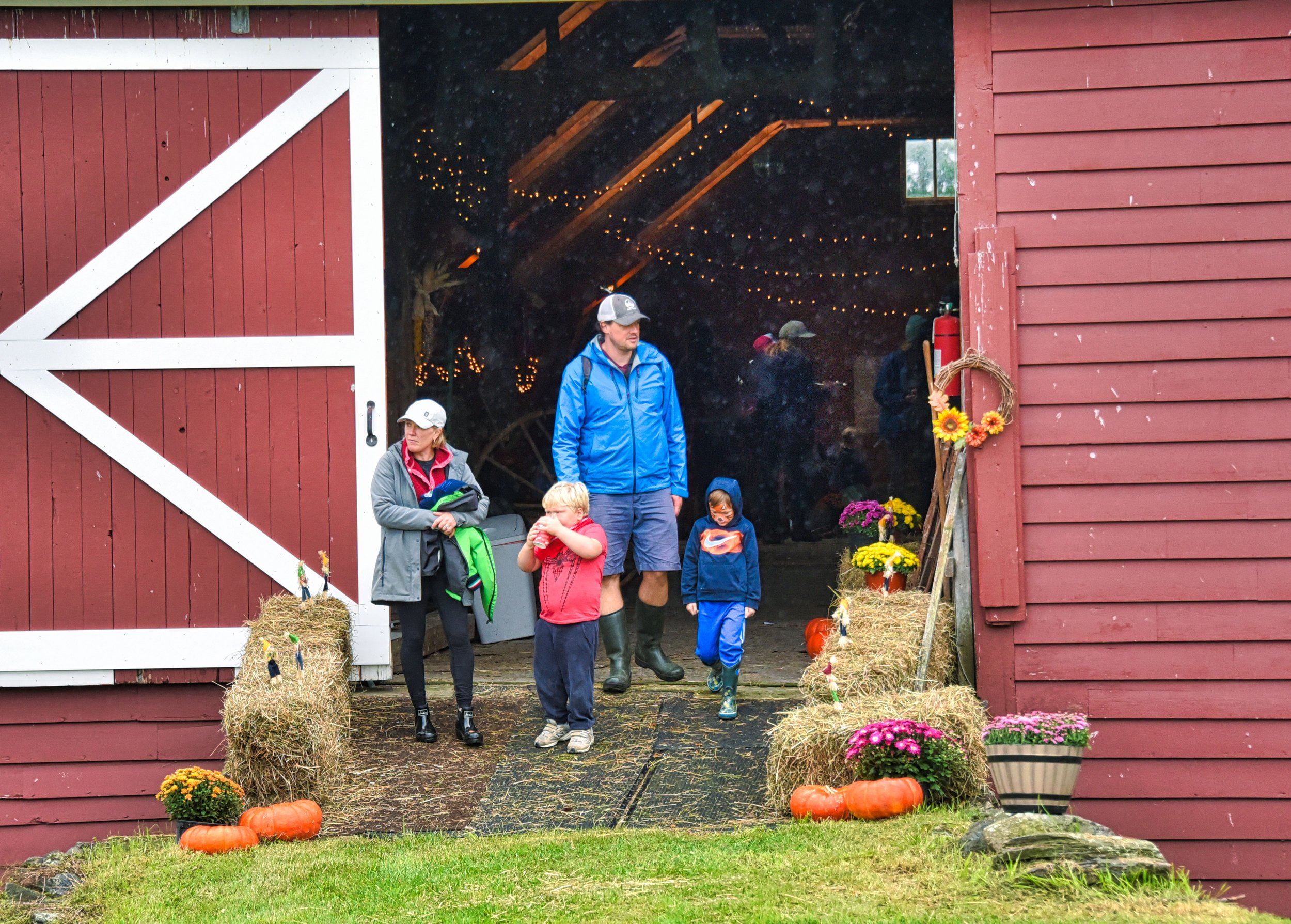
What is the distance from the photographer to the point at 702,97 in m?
9.99

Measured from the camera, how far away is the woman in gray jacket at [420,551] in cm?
569

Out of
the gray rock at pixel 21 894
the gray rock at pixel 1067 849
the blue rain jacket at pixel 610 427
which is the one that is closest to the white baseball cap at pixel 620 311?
the blue rain jacket at pixel 610 427

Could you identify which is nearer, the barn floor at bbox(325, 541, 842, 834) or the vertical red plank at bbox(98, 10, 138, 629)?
the barn floor at bbox(325, 541, 842, 834)

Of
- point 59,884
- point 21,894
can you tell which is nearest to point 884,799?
point 59,884

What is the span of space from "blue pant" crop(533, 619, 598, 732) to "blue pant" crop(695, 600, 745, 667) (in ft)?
2.04

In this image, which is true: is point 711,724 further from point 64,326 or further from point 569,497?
point 64,326

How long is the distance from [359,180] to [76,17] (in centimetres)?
155

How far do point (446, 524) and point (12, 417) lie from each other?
7.64 ft

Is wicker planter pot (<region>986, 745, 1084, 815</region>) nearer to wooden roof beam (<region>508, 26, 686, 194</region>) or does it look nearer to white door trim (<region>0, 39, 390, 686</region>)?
white door trim (<region>0, 39, 390, 686</region>)

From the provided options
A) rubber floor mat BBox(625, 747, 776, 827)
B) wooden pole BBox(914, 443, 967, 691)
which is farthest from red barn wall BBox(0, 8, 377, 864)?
wooden pole BBox(914, 443, 967, 691)

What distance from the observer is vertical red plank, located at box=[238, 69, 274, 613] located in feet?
20.8

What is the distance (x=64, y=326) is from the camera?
6340 mm

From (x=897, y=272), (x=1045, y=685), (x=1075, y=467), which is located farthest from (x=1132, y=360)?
(x=897, y=272)

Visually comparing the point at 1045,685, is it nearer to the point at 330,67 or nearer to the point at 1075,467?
the point at 1075,467
